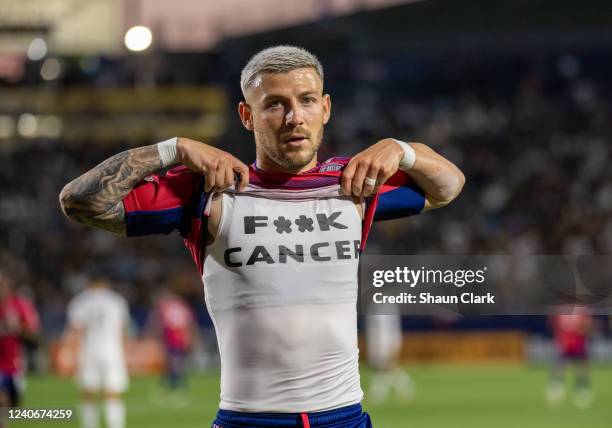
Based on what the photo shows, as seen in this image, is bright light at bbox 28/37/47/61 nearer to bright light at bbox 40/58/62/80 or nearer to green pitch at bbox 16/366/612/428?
bright light at bbox 40/58/62/80

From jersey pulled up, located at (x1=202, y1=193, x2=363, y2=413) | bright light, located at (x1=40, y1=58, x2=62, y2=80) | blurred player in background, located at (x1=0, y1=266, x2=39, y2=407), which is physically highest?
bright light, located at (x1=40, y1=58, x2=62, y2=80)

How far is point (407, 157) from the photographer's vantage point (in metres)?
4.14

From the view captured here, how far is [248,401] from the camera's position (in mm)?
3879

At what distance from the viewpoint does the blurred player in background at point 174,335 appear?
796 inches

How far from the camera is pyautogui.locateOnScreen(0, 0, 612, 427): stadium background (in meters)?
27.6

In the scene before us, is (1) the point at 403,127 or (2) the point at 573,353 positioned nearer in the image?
(2) the point at 573,353

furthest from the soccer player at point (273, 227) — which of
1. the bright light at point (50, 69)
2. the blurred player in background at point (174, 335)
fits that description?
the bright light at point (50, 69)

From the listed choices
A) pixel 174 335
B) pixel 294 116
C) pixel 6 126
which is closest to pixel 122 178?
pixel 294 116

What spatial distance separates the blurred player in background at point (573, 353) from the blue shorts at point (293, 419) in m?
16.4

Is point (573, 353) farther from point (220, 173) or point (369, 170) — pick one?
point (220, 173)

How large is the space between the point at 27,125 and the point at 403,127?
34.2 ft

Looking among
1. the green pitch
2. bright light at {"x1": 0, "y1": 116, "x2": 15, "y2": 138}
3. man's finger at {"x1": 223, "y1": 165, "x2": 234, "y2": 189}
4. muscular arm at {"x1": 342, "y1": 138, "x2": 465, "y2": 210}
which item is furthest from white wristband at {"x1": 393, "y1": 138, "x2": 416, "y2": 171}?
bright light at {"x1": 0, "y1": 116, "x2": 15, "y2": 138}

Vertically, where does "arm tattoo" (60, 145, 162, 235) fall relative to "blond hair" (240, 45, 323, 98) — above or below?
below

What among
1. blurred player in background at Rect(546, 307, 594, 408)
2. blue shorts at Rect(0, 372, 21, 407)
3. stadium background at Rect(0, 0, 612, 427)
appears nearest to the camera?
blue shorts at Rect(0, 372, 21, 407)
